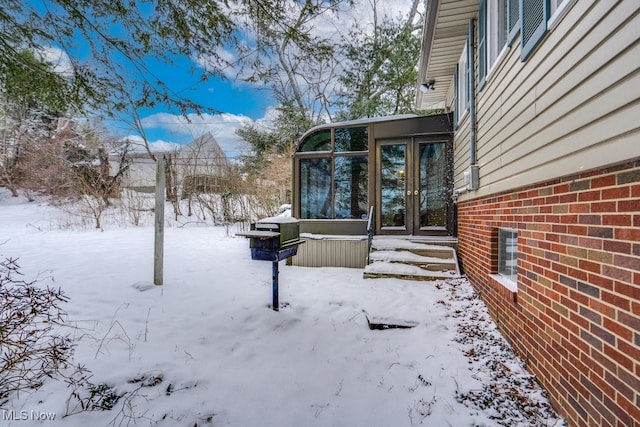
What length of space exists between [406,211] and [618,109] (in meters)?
4.74

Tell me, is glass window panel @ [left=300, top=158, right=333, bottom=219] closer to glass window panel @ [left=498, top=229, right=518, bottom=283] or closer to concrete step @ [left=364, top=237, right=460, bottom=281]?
concrete step @ [left=364, top=237, right=460, bottom=281]

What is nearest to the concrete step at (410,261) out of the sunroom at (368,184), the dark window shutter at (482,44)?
the sunroom at (368,184)

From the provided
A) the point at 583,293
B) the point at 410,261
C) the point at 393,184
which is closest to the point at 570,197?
the point at 583,293

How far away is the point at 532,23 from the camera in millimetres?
2256

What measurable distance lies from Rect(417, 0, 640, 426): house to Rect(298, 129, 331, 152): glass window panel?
142 inches

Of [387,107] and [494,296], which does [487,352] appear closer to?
[494,296]

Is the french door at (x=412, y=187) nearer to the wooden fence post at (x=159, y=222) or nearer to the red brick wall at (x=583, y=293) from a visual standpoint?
the red brick wall at (x=583, y=293)

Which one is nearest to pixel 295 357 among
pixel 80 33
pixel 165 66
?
pixel 165 66

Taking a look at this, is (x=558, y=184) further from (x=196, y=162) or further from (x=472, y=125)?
(x=196, y=162)

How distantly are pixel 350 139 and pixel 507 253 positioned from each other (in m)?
3.95

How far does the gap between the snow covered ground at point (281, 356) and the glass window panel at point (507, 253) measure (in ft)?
1.70

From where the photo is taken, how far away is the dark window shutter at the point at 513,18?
103 inches

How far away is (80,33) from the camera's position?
3.08m

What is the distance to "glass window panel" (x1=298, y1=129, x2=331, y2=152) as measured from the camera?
21.1 feet
